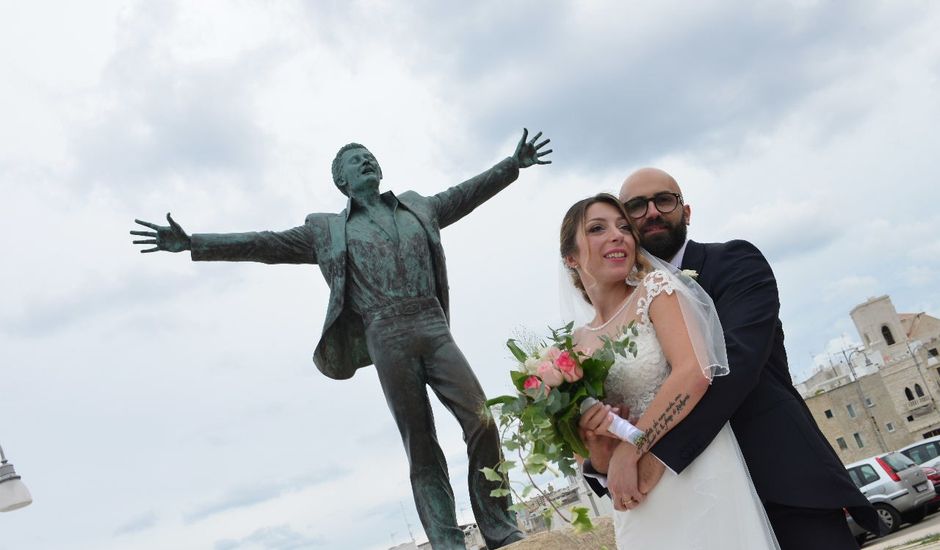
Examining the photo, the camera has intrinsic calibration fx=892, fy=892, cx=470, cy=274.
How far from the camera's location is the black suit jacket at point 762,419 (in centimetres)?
283

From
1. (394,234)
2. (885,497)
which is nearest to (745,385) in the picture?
(394,234)

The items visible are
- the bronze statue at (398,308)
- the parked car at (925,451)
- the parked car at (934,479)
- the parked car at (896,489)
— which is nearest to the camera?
the bronze statue at (398,308)

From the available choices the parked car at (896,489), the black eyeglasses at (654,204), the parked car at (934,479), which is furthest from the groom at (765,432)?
the parked car at (934,479)

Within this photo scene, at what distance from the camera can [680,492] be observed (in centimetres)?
290

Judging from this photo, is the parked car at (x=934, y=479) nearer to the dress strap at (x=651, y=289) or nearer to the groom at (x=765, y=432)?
the groom at (x=765, y=432)

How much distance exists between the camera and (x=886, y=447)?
55812 mm

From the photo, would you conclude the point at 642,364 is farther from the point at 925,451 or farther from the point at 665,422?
the point at 925,451

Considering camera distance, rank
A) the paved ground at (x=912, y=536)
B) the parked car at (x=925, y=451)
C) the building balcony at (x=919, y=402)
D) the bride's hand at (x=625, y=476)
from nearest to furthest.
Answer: the bride's hand at (x=625, y=476), the paved ground at (x=912, y=536), the parked car at (x=925, y=451), the building balcony at (x=919, y=402)

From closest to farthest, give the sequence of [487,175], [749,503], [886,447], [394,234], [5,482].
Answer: [749,503]
[394,234]
[487,175]
[5,482]
[886,447]

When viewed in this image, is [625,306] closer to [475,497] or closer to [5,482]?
[475,497]

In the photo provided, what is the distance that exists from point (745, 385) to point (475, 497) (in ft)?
9.90

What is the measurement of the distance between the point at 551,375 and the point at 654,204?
0.89 metres

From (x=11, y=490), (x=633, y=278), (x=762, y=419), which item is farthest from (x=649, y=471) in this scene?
(x=11, y=490)

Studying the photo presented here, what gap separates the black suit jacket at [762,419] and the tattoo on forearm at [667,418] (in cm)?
2
